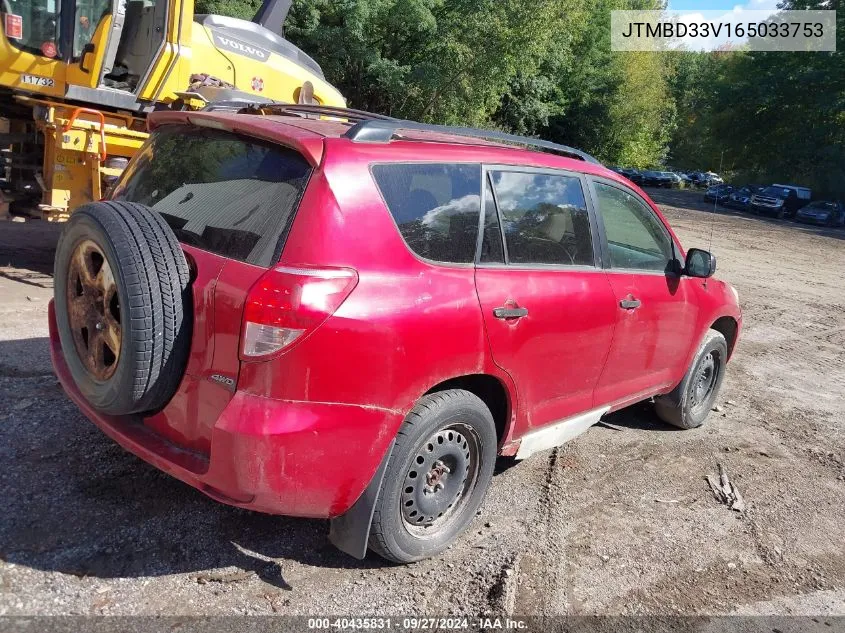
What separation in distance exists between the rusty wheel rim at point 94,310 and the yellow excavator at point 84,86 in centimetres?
458

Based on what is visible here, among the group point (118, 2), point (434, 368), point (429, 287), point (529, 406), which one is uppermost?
point (118, 2)

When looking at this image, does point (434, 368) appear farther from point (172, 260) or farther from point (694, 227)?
point (694, 227)

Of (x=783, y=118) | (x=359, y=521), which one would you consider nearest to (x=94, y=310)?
(x=359, y=521)

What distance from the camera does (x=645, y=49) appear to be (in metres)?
51.4

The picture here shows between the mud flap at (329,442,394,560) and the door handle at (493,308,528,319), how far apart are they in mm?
783

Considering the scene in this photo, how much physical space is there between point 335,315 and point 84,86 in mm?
6622

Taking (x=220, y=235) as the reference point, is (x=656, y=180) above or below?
above

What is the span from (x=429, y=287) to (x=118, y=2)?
6.79 m

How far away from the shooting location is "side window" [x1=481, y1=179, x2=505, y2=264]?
3410 mm

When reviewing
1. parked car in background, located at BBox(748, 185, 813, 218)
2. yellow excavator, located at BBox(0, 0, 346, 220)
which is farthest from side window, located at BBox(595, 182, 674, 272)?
parked car in background, located at BBox(748, 185, 813, 218)

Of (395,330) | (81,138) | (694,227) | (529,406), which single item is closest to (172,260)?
(395,330)

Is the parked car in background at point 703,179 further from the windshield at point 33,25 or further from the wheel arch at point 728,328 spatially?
the windshield at point 33,25

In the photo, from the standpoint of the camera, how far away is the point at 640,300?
4.28 m

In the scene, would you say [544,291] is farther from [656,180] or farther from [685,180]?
[685,180]
